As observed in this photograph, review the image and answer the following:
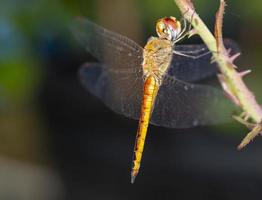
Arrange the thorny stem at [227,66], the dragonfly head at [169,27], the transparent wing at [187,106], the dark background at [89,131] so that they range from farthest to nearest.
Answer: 1. the dark background at [89,131]
2. the transparent wing at [187,106]
3. the dragonfly head at [169,27]
4. the thorny stem at [227,66]

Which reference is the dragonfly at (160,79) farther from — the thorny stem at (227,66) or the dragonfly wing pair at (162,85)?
the thorny stem at (227,66)

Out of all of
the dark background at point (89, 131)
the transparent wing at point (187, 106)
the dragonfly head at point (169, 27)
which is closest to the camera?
the dragonfly head at point (169, 27)

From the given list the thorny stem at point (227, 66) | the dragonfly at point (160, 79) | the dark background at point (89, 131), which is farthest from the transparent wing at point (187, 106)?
the dark background at point (89, 131)

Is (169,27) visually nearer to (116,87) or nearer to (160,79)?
(160,79)

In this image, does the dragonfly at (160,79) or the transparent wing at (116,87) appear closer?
the dragonfly at (160,79)

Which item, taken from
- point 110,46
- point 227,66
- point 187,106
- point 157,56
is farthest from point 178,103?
point 227,66

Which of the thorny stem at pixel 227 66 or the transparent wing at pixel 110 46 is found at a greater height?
the transparent wing at pixel 110 46

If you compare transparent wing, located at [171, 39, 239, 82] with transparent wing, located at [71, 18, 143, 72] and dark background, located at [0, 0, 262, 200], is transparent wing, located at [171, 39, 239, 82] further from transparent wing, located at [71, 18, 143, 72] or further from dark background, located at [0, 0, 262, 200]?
dark background, located at [0, 0, 262, 200]

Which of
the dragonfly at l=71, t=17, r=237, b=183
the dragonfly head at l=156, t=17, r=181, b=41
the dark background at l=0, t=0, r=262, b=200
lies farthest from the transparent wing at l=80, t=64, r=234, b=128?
the dark background at l=0, t=0, r=262, b=200

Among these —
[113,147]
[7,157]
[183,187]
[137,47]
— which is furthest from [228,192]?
[137,47]
